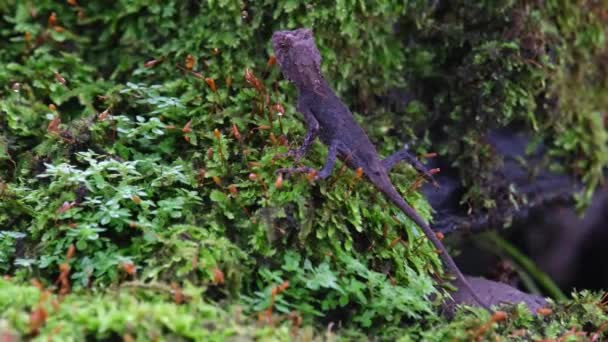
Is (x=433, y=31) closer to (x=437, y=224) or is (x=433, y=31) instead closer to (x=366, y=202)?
(x=437, y=224)

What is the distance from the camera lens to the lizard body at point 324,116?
3.59 metres

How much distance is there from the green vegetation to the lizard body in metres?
0.11

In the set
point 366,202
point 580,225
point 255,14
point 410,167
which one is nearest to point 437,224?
point 410,167

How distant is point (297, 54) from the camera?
12.3 ft

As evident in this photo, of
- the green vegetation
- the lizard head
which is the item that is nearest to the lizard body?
the lizard head

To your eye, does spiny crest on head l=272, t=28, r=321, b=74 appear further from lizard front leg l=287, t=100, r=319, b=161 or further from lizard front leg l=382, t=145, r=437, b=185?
lizard front leg l=382, t=145, r=437, b=185

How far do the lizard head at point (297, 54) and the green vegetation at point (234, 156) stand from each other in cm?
13

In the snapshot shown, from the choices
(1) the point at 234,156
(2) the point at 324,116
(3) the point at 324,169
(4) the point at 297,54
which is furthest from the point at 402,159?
(1) the point at 234,156

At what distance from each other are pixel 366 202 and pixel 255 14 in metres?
1.45

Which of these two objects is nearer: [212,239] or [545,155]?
[212,239]

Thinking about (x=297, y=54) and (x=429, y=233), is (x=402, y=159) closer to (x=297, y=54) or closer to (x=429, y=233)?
(x=429, y=233)

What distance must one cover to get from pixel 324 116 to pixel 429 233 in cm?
93

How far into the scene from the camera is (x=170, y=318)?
2500 mm

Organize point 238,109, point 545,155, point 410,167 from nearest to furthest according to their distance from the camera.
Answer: point 238,109 < point 410,167 < point 545,155
